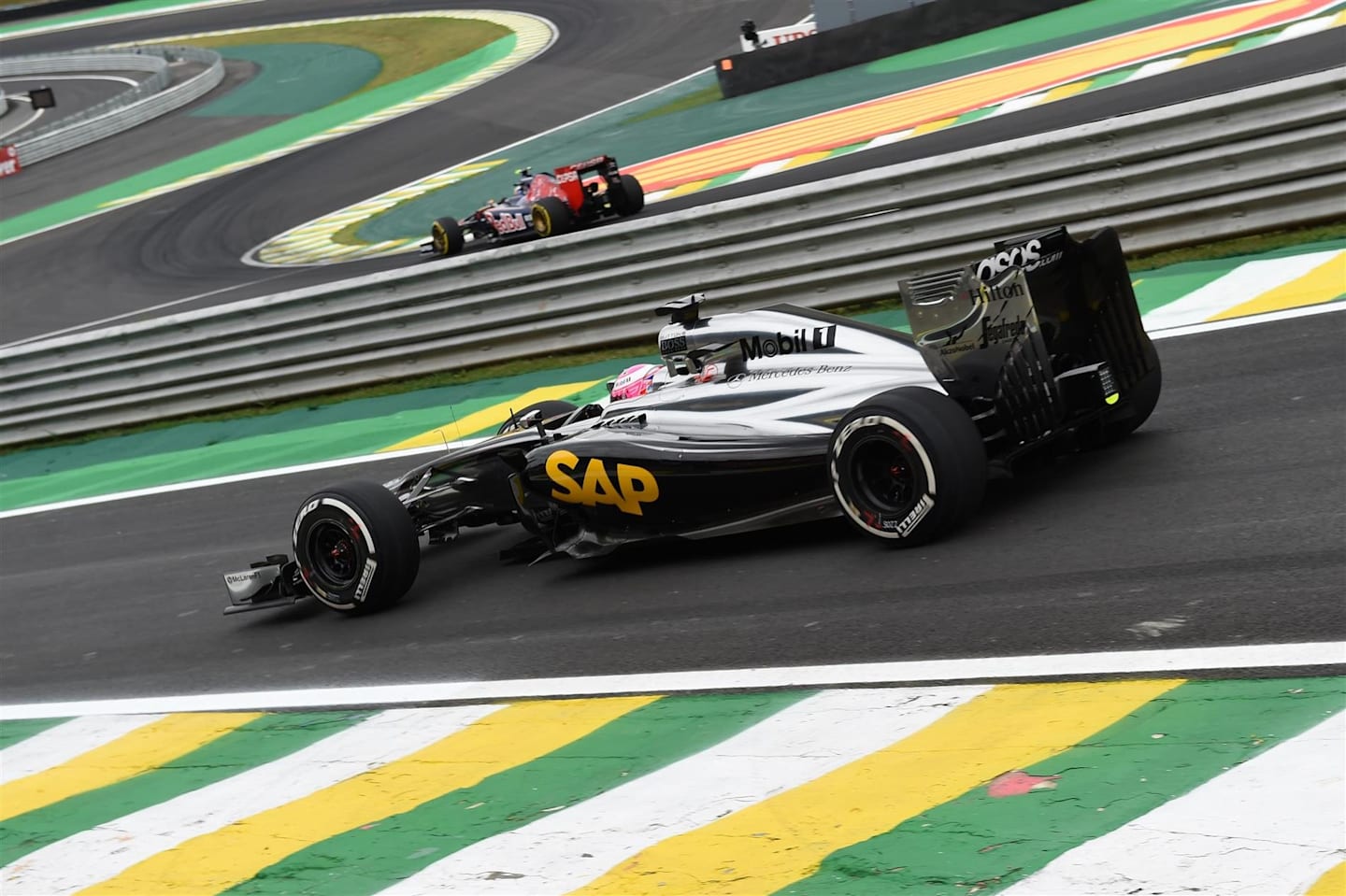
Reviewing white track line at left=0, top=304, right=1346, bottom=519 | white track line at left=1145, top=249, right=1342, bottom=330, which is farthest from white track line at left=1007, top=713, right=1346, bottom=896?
white track line at left=1145, top=249, right=1342, bottom=330

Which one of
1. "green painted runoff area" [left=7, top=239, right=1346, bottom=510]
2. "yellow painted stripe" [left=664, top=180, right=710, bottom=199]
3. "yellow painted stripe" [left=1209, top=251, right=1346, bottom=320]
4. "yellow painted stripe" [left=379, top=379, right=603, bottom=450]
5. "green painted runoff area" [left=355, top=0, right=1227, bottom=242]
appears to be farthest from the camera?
"green painted runoff area" [left=355, top=0, right=1227, bottom=242]

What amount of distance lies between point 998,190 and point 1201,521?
5.98 meters

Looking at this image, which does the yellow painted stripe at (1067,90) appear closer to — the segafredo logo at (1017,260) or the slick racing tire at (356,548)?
the segafredo logo at (1017,260)

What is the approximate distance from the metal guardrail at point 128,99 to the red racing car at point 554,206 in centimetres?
2622

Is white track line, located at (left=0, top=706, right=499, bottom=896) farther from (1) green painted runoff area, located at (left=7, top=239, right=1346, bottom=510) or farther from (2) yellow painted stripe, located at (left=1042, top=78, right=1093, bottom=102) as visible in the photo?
(2) yellow painted stripe, located at (left=1042, top=78, right=1093, bottom=102)

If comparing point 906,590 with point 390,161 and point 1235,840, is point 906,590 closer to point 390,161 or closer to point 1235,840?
point 1235,840

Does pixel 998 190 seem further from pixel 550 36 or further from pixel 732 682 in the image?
pixel 550 36

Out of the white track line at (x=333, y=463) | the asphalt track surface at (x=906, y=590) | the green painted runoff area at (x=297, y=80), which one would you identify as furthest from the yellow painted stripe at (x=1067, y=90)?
the green painted runoff area at (x=297, y=80)

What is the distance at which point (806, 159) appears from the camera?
19906 millimetres

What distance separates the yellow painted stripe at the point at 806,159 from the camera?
64.1ft

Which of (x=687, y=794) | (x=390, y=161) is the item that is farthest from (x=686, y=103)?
(x=687, y=794)

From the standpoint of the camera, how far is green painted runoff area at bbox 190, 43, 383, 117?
40.6 metres

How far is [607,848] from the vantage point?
16.4 ft

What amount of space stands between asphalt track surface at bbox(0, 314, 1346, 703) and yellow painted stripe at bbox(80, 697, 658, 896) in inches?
19.1
